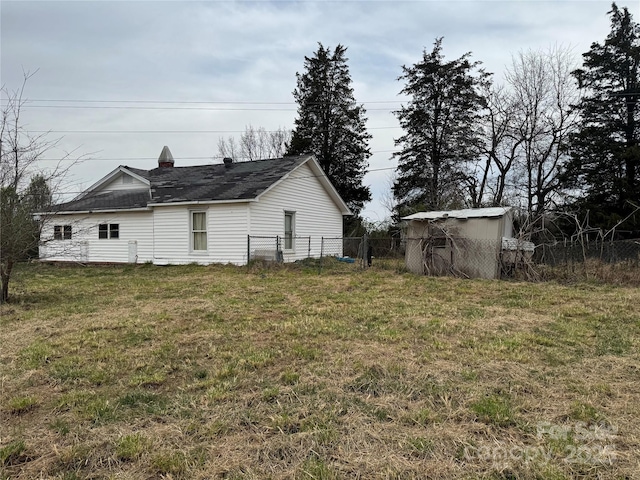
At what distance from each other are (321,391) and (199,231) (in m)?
12.5

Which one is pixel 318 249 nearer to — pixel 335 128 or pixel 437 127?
pixel 437 127

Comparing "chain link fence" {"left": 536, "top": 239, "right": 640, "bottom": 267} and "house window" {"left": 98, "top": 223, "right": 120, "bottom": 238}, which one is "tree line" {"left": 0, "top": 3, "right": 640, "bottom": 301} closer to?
"chain link fence" {"left": 536, "top": 239, "right": 640, "bottom": 267}

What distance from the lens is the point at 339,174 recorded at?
2927 cm

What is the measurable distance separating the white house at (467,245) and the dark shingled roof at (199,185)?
5649 millimetres

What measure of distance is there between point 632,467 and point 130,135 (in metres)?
25.7

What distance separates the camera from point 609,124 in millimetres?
20797

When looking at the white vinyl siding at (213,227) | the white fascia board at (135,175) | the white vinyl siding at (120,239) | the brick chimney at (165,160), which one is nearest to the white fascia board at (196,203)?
the white vinyl siding at (213,227)

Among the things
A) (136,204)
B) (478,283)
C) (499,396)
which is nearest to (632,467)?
(499,396)

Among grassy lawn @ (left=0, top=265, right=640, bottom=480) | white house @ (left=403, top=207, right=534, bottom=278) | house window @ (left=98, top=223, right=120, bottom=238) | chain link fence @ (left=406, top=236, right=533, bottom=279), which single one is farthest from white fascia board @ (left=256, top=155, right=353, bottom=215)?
grassy lawn @ (left=0, top=265, right=640, bottom=480)

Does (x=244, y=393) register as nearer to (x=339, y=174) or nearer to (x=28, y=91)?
(x=28, y=91)

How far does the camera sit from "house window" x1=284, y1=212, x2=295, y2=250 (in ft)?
53.2

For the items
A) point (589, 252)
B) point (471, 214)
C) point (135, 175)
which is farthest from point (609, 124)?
point (135, 175)

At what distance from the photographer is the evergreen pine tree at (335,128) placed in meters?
29.2

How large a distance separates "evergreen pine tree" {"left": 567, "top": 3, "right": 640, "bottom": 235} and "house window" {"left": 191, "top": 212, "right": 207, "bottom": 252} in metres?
18.4
